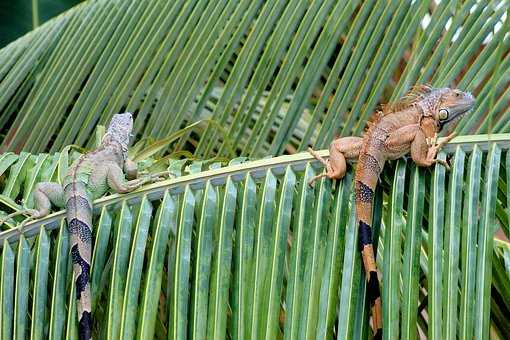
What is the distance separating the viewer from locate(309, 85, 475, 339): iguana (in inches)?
113

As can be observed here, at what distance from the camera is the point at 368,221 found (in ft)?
9.62

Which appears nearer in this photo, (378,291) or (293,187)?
(378,291)

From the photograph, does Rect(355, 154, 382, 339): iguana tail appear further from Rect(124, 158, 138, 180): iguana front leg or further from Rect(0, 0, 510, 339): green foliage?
Rect(124, 158, 138, 180): iguana front leg

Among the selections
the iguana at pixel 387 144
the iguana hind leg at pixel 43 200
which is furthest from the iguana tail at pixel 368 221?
the iguana hind leg at pixel 43 200

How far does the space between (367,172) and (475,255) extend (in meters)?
0.51

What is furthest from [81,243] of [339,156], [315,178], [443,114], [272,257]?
[443,114]

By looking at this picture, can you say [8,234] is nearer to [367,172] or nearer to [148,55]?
[367,172]

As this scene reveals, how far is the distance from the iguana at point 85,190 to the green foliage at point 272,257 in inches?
2.0

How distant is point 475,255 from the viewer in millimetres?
2797

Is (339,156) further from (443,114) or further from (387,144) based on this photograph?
(443,114)

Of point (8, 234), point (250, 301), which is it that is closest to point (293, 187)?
point (250, 301)

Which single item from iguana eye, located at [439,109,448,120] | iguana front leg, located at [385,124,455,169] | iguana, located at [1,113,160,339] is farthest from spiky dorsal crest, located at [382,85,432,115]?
iguana, located at [1,113,160,339]

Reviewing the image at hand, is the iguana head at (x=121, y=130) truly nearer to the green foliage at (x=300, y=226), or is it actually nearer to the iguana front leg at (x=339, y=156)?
the green foliage at (x=300, y=226)

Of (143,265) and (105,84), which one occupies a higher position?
(105,84)
